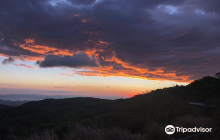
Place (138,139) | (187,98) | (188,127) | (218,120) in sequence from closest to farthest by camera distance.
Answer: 1. (138,139)
2. (188,127)
3. (218,120)
4. (187,98)

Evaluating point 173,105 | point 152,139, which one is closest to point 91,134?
point 152,139

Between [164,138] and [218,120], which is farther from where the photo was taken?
[218,120]

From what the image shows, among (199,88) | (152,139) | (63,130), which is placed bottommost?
(63,130)

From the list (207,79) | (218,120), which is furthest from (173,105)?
(207,79)

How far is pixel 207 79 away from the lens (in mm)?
31828

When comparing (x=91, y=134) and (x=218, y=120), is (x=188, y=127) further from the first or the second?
(x=91, y=134)

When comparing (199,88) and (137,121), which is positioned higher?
(199,88)

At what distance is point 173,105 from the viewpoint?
61.0 feet

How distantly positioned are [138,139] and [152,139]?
633mm

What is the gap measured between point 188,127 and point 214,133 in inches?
47.7

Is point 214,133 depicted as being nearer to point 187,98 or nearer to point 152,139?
point 152,139

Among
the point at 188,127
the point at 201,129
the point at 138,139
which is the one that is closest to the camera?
the point at 138,139

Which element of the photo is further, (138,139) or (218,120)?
(218,120)

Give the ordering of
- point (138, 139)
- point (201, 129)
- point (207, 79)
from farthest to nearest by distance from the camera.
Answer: point (207, 79) < point (201, 129) < point (138, 139)
